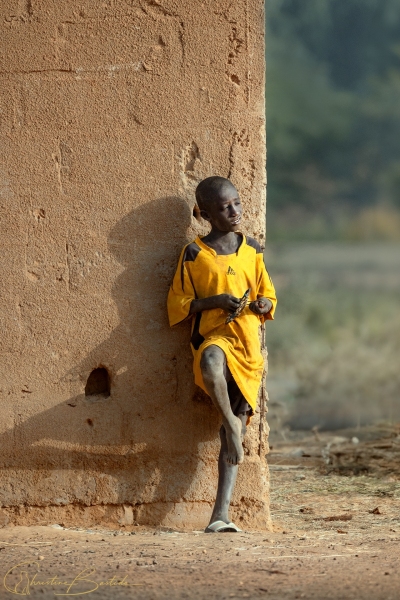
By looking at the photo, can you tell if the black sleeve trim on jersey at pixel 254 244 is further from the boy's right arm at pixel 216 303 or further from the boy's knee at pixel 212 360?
the boy's knee at pixel 212 360

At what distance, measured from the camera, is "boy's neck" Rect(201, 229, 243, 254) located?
4504mm

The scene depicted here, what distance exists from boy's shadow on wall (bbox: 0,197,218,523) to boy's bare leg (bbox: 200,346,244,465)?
0.25 m

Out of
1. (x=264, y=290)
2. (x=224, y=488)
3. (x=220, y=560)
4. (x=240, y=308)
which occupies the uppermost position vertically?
(x=264, y=290)

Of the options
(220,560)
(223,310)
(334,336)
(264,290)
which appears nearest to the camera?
(220,560)

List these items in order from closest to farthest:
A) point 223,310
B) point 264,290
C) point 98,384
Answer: point 223,310, point 264,290, point 98,384

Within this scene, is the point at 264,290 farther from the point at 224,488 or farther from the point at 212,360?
the point at 224,488

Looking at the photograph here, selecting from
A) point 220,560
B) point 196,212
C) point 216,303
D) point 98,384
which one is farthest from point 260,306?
point 220,560

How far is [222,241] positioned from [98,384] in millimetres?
958

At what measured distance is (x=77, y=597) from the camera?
137 inches

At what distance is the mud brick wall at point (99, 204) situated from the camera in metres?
4.60

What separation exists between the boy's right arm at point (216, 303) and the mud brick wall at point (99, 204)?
26 centimetres

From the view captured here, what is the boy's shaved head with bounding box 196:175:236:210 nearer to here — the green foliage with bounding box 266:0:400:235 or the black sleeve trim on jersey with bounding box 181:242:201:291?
the black sleeve trim on jersey with bounding box 181:242:201:291

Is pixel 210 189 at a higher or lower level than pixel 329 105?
lower

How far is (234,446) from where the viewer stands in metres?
4.43
